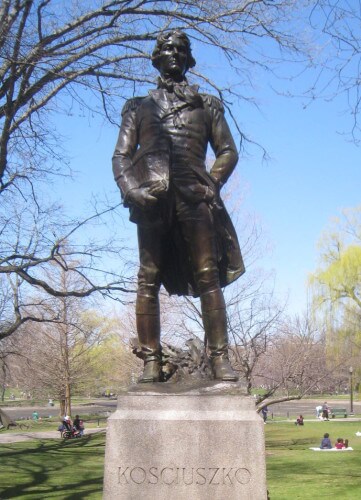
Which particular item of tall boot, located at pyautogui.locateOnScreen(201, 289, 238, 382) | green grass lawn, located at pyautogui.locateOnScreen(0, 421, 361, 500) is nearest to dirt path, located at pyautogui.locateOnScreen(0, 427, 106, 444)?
green grass lawn, located at pyautogui.locateOnScreen(0, 421, 361, 500)

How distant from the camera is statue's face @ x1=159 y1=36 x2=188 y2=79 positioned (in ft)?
17.2

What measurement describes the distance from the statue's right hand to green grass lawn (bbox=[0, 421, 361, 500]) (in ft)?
28.8

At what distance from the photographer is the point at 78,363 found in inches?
1447

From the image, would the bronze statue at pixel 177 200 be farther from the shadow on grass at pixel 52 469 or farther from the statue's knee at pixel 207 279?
the shadow on grass at pixel 52 469

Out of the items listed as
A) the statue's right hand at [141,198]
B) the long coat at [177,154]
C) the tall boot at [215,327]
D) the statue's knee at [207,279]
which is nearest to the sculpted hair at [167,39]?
the long coat at [177,154]

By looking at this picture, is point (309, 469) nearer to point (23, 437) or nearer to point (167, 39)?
point (167, 39)

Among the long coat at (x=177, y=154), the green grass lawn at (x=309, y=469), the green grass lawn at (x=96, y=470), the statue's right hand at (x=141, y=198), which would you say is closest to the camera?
the statue's right hand at (x=141, y=198)

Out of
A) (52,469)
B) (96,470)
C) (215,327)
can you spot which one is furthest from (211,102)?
(52,469)

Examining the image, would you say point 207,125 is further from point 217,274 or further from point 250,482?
point 250,482

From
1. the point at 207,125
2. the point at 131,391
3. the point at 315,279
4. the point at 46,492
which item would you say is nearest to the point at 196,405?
the point at 131,391

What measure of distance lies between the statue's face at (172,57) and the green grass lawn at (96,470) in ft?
29.3

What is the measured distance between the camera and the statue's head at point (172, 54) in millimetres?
5258

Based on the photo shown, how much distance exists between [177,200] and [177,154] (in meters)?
0.36

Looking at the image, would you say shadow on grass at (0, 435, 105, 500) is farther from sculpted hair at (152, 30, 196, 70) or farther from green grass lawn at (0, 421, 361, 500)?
sculpted hair at (152, 30, 196, 70)
